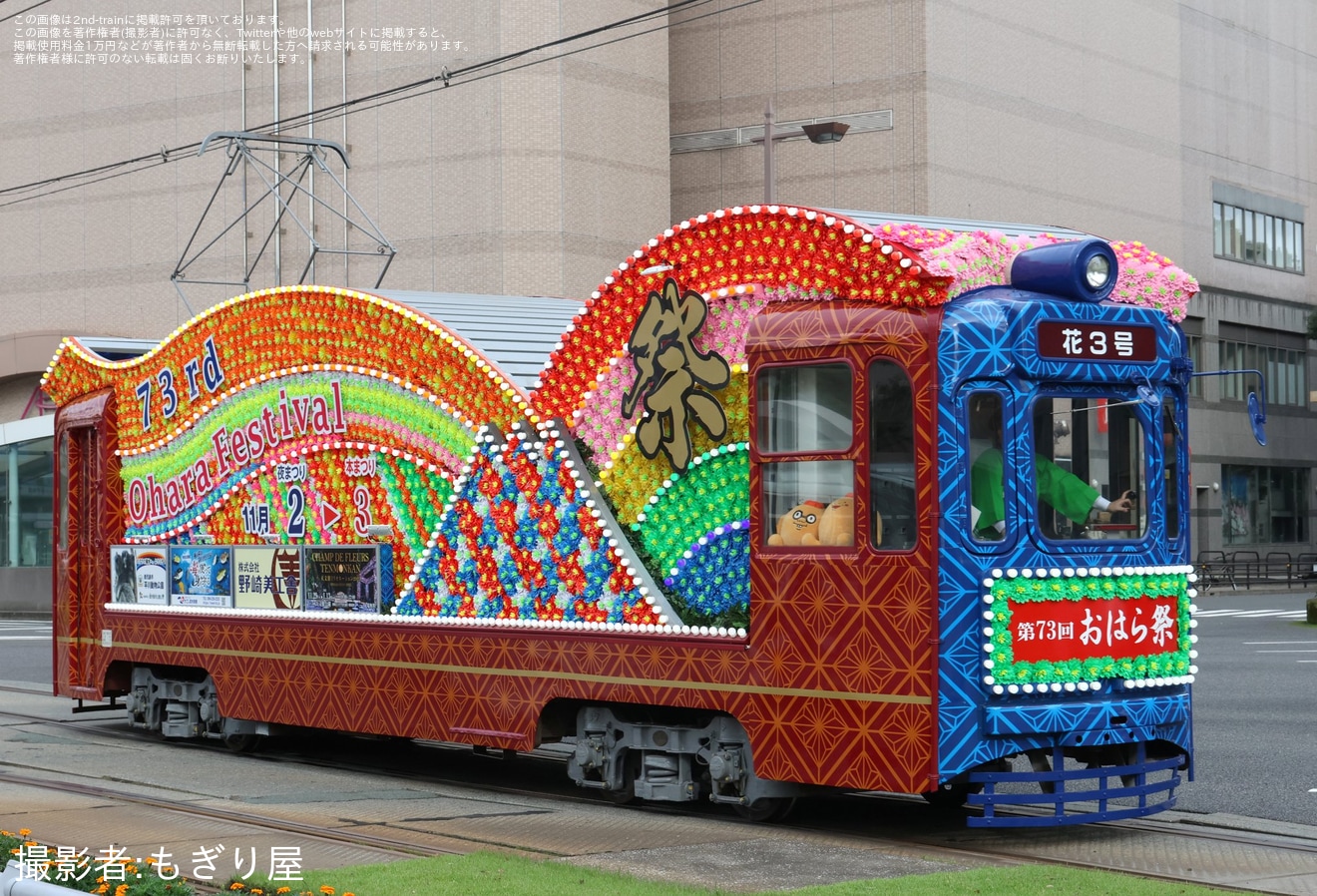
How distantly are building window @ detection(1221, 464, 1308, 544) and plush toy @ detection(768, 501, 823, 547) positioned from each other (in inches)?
2011

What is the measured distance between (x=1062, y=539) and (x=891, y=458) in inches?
42.5

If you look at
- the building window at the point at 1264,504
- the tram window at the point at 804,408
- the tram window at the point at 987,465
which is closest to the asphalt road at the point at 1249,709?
the tram window at the point at 987,465

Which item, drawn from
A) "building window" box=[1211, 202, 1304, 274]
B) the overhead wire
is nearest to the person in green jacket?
the overhead wire

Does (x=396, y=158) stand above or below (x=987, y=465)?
above

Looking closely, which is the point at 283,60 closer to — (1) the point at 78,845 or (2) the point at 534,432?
(2) the point at 534,432

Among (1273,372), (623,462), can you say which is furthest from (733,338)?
(1273,372)

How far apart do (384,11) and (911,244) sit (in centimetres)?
3582

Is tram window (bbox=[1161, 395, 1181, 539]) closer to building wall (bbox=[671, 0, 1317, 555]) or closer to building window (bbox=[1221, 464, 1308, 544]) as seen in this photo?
building wall (bbox=[671, 0, 1317, 555])

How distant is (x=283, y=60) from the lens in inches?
1796

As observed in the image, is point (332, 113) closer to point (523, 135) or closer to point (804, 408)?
point (523, 135)

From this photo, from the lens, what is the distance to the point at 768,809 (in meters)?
11.1

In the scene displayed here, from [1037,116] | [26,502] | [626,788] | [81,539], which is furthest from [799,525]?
[1037,116]

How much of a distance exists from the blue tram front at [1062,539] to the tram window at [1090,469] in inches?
0.4

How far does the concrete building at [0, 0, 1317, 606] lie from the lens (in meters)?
43.3
